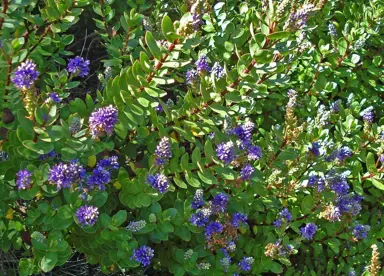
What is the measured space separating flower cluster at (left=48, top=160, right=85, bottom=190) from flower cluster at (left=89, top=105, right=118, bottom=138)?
5.3 inches

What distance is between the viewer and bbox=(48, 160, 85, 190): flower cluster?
6.20 feet

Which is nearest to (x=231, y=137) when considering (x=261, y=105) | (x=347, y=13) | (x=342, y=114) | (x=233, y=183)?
(x=233, y=183)

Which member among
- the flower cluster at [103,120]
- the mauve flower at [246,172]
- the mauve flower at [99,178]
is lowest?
the mauve flower at [99,178]

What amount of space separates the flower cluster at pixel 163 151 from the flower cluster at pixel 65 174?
0.99 feet

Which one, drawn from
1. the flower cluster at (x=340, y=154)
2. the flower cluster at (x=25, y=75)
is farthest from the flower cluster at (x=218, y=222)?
the flower cluster at (x=25, y=75)

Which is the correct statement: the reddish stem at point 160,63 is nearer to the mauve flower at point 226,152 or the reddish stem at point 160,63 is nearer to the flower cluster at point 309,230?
the mauve flower at point 226,152

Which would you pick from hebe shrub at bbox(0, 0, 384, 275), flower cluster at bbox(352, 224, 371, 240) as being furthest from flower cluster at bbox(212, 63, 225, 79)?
flower cluster at bbox(352, 224, 371, 240)

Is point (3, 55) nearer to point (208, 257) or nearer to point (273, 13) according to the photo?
point (273, 13)

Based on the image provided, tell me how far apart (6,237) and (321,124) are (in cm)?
157

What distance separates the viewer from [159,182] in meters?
2.06

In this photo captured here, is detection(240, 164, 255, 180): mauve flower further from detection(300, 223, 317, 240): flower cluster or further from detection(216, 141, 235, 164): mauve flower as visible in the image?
detection(300, 223, 317, 240): flower cluster

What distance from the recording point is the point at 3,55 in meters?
1.86

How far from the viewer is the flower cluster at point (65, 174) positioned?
6.20 feet

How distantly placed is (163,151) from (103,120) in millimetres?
298
